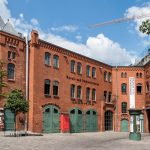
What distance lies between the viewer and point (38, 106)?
42875 mm

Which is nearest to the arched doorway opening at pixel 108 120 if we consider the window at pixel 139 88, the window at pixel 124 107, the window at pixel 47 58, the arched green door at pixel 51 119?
the window at pixel 124 107

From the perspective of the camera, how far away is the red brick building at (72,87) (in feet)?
137

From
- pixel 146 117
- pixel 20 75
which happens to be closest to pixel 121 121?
pixel 146 117

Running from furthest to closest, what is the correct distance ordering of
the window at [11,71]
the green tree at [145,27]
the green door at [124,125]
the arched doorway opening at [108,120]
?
the green door at [124,125], the arched doorway opening at [108,120], the window at [11,71], the green tree at [145,27]

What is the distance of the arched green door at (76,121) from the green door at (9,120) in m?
10.7

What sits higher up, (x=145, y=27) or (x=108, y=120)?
(x=145, y=27)

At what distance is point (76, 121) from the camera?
4903cm

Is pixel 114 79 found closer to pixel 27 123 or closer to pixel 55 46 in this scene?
pixel 55 46

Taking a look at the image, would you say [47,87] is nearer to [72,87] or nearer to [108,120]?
[72,87]

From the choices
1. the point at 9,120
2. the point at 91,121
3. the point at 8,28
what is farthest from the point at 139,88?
the point at 9,120

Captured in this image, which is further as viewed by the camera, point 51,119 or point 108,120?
point 108,120

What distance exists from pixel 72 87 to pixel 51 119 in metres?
6.59

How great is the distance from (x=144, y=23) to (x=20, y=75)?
27.6m

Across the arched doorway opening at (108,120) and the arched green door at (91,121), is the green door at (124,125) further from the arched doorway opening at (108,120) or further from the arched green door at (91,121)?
the arched green door at (91,121)
